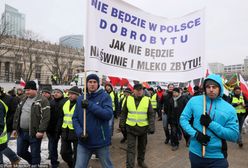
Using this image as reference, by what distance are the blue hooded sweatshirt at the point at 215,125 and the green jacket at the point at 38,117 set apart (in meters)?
2.83

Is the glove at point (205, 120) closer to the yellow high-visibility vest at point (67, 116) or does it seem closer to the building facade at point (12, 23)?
the yellow high-visibility vest at point (67, 116)

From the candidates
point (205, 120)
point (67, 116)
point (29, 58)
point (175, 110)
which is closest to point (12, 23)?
point (29, 58)

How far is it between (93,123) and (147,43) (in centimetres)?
243

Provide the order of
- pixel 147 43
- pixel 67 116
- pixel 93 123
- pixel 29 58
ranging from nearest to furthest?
1. pixel 93 123
2. pixel 67 116
3. pixel 147 43
4. pixel 29 58

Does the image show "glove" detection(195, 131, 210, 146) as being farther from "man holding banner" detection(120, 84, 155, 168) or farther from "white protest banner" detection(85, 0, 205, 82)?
"man holding banner" detection(120, 84, 155, 168)

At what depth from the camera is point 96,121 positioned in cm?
353

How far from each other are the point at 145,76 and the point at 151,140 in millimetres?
4076

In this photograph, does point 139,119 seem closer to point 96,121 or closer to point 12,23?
point 96,121

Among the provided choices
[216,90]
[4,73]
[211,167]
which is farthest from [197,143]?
[4,73]

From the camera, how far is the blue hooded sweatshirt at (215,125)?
9.37 feet

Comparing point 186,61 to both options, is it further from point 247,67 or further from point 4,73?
point 247,67

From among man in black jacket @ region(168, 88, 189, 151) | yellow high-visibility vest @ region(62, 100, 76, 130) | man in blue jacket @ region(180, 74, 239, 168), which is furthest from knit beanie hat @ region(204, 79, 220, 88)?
man in black jacket @ region(168, 88, 189, 151)

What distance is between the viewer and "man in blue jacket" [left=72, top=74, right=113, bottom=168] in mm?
3463

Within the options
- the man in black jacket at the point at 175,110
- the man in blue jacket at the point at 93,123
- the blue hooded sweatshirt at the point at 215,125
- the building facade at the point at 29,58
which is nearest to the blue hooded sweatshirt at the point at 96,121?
the man in blue jacket at the point at 93,123
